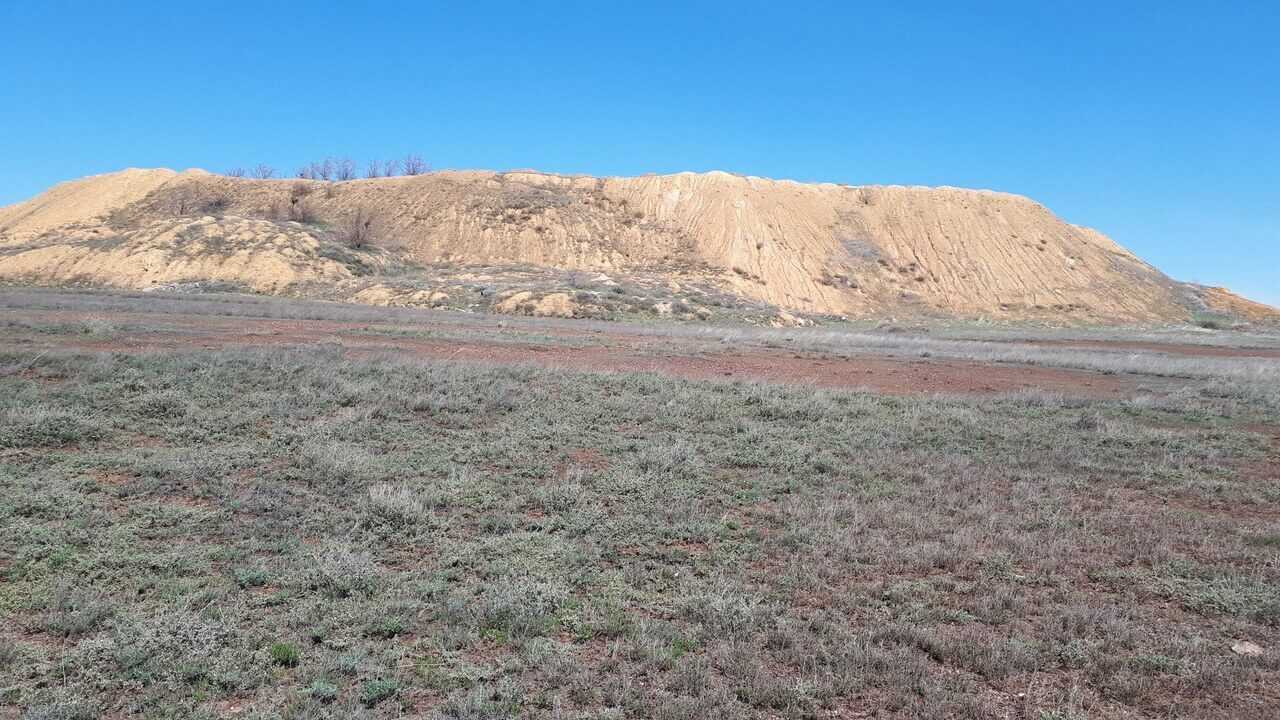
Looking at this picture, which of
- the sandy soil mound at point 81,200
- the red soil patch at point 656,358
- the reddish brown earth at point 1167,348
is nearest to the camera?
the red soil patch at point 656,358

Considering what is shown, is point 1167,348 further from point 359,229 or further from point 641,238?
point 359,229

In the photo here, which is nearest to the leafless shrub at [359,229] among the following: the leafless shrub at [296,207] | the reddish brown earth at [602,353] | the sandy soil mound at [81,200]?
the leafless shrub at [296,207]

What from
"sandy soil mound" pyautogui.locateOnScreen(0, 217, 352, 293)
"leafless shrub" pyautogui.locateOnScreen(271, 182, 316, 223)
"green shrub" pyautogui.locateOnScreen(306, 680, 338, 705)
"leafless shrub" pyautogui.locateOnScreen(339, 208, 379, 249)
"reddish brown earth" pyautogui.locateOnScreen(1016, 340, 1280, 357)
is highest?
"leafless shrub" pyautogui.locateOnScreen(271, 182, 316, 223)

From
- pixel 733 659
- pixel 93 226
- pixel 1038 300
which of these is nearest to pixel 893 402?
pixel 733 659

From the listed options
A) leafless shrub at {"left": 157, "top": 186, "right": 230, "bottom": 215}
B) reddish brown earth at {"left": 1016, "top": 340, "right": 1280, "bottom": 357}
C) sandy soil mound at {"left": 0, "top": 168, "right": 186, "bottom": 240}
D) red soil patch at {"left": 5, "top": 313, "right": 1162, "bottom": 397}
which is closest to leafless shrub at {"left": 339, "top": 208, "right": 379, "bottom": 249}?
leafless shrub at {"left": 157, "top": 186, "right": 230, "bottom": 215}

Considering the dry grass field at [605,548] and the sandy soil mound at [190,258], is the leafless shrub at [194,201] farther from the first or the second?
the dry grass field at [605,548]

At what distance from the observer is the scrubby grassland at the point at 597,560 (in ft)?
15.9

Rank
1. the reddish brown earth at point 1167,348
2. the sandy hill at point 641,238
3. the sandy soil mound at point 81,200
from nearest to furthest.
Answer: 1. the reddish brown earth at point 1167,348
2. the sandy hill at point 641,238
3. the sandy soil mound at point 81,200

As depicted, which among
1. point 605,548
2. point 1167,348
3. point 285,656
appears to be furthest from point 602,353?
point 1167,348

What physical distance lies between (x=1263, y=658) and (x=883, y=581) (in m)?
2.70

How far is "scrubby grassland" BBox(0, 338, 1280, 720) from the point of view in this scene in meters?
4.85

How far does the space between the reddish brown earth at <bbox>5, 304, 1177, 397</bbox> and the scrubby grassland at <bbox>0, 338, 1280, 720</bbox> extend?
16.5 ft

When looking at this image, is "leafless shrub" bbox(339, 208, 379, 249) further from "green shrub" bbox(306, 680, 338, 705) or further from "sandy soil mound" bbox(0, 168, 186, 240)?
"green shrub" bbox(306, 680, 338, 705)

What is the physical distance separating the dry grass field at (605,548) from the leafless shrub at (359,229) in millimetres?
45508
